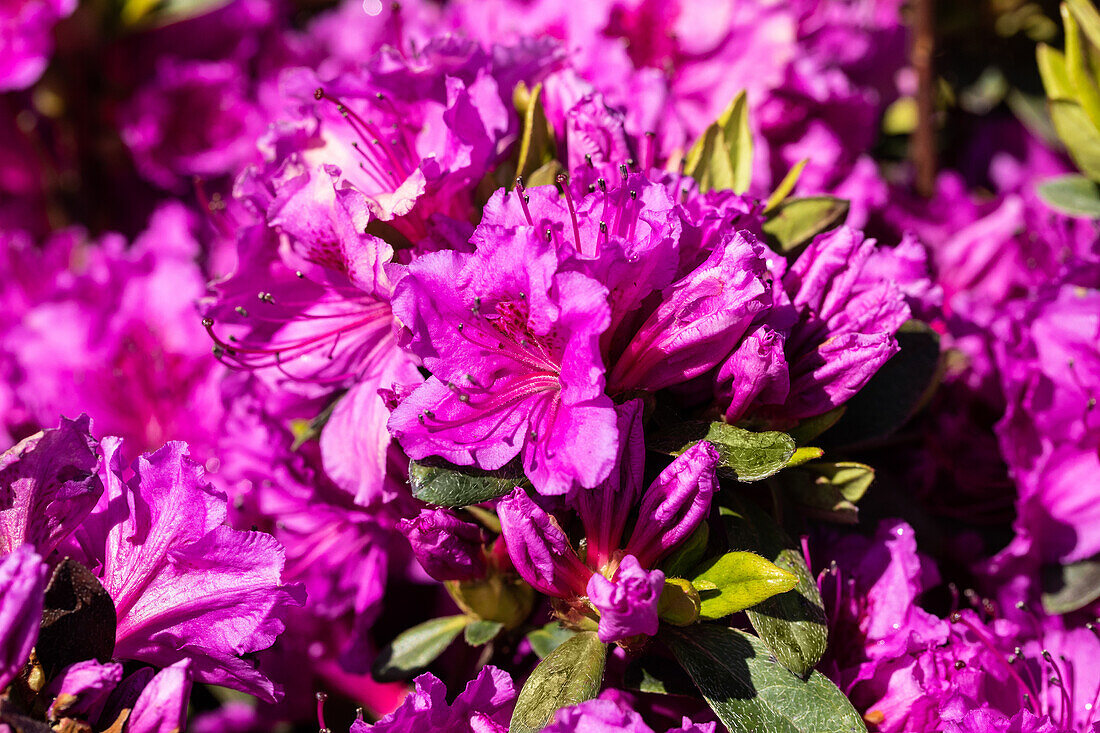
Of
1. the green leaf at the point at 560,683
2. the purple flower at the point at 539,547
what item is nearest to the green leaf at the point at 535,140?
the purple flower at the point at 539,547

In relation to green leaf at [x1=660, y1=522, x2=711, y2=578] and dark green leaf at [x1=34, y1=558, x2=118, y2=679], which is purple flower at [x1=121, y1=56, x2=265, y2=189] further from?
green leaf at [x1=660, y1=522, x2=711, y2=578]

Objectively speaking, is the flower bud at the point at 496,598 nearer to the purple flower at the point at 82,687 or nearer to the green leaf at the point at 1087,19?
the purple flower at the point at 82,687

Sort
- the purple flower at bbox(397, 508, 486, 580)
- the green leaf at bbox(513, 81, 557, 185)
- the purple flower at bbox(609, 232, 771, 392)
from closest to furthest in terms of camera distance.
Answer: the purple flower at bbox(609, 232, 771, 392) < the purple flower at bbox(397, 508, 486, 580) < the green leaf at bbox(513, 81, 557, 185)

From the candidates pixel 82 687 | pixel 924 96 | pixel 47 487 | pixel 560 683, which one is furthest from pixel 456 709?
pixel 924 96

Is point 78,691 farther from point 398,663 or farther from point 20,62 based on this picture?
point 20,62

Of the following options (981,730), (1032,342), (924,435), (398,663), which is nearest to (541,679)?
(398,663)

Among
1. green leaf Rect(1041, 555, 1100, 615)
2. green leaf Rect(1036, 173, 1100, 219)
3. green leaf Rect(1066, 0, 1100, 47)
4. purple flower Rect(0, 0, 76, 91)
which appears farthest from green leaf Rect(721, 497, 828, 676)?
purple flower Rect(0, 0, 76, 91)
